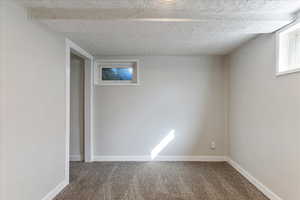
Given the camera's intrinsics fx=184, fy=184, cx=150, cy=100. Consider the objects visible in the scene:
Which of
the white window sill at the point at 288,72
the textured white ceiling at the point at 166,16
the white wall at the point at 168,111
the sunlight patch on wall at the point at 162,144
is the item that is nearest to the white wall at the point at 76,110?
the white wall at the point at 168,111

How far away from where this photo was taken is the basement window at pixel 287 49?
2.09m

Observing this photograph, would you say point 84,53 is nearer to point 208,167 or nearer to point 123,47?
point 123,47

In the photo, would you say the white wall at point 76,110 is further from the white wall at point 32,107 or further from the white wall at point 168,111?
the white wall at point 32,107

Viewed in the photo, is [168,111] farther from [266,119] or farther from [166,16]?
[166,16]

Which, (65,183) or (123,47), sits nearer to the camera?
(65,183)

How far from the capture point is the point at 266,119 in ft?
8.17

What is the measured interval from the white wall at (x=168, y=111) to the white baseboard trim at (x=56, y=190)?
3.79 feet

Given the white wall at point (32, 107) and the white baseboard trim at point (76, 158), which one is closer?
the white wall at point (32, 107)

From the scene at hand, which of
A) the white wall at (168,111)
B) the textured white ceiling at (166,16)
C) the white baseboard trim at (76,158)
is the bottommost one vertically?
the white baseboard trim at (76,158)

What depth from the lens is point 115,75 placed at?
13.1 ft

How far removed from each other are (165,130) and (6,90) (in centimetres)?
282

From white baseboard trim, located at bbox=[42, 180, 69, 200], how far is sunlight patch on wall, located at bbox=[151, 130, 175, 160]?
1.72 metres

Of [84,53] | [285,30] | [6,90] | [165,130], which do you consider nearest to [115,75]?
[84,53]

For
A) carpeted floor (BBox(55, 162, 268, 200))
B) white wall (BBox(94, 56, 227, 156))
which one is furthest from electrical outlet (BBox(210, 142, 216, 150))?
carpeted floor (BBox(55, 162, 268, 200))
